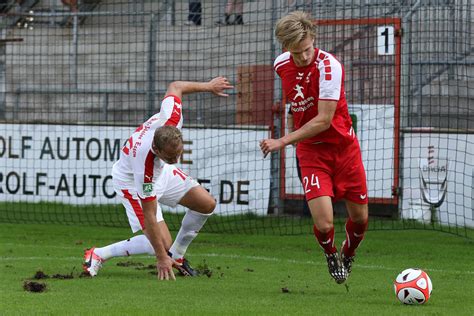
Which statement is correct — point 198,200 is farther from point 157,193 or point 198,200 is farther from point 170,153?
point 170,153

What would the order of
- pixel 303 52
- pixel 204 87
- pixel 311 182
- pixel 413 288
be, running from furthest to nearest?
pixel 204 87, pixel 311 182, pixel 303 52, pixel 413 288

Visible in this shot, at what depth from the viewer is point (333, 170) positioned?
339 inches

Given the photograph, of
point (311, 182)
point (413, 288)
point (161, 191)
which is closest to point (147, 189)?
point (161, 191)

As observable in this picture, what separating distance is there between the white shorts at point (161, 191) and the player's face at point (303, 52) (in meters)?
1.98

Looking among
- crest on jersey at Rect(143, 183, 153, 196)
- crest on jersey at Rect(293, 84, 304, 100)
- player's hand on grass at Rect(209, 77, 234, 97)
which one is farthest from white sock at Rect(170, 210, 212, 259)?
crest on jersey at Rect(293, 84, 304, 100)

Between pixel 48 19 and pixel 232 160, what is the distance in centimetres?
717

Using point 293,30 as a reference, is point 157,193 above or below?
below

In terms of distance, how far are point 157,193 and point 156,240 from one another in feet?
2.66

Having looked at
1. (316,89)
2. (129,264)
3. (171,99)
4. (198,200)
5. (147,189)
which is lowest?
(129,264)

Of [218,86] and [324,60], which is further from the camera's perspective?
[218,86]

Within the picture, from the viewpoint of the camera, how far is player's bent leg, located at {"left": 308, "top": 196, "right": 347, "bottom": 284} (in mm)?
8352

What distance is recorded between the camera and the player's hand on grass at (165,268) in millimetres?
9031

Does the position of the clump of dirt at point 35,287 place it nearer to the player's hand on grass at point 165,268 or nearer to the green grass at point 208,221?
the player's hand on grass at point 165,268

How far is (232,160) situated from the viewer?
15.5 m
